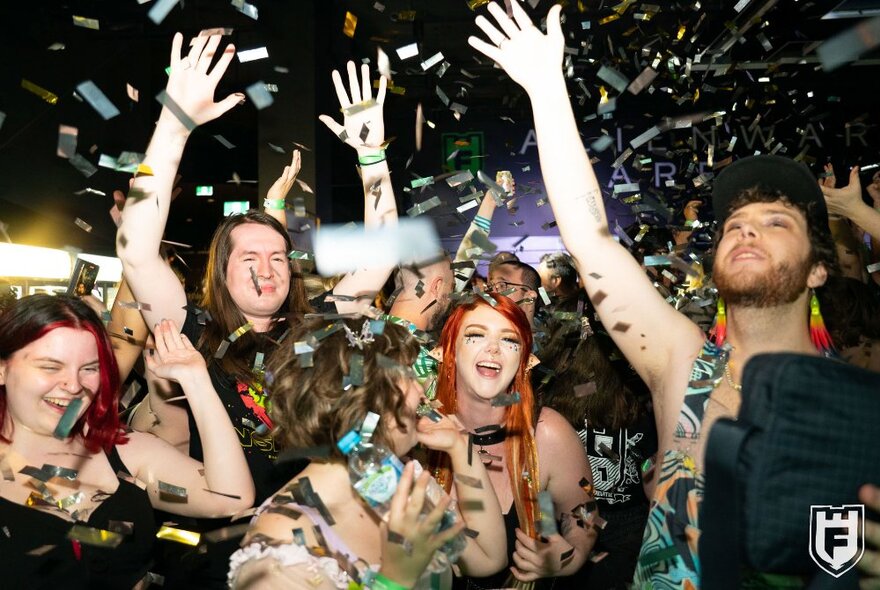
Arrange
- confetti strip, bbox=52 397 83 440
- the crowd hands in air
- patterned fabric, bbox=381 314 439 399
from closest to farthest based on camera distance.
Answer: the crowd hands in air, confetti strip, bbox=52 397 83 440, patterned fabric, bbox=381 314 439 399

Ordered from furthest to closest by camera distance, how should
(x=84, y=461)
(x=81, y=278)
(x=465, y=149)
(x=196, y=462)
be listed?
(x=465, y=149), (x=81, y=278), (x=196, y=462), (x=84, y=461)

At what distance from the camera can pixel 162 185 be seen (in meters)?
2.56

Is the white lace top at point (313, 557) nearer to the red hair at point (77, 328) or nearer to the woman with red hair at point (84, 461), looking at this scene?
the woman with red hair at point (84, 461)

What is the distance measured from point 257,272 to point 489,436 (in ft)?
3.31

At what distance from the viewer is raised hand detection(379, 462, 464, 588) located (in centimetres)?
166

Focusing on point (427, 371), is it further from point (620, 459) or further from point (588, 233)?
point (588, 233)

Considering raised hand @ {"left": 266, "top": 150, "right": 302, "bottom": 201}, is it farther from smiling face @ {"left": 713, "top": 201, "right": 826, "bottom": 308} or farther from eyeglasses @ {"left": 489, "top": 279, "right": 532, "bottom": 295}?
smiling face @ {"left": 713, "top": 201, "right": 826, "bottom": 308}

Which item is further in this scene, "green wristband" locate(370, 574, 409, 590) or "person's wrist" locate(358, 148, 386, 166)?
"person's wrist" locate(358, 148, 386, 166)

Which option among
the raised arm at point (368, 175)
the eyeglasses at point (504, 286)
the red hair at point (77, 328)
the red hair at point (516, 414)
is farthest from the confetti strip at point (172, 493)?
the eyeglasses at point (504, 286)

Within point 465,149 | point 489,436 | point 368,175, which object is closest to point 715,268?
point 489,436

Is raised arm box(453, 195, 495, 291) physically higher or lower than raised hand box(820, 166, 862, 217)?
lower

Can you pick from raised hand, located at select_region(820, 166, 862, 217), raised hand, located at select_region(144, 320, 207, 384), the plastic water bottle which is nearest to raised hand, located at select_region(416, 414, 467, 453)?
the plastic water bottle

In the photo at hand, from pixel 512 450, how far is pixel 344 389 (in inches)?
41.2

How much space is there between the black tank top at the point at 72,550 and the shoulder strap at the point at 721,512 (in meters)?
1.73
